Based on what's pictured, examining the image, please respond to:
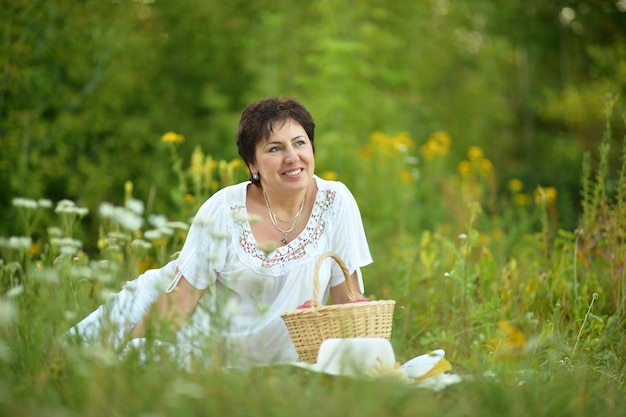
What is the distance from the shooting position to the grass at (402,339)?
2193mm

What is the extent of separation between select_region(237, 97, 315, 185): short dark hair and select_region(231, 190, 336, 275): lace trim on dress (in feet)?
0.96

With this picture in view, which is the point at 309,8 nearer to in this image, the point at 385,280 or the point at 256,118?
the point at 385,280

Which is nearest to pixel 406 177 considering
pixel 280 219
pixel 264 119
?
pixel 280 219

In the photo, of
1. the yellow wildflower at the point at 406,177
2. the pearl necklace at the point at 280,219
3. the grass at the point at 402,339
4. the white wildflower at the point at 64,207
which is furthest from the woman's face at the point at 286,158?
the yellow wildflower at the point at 406,177

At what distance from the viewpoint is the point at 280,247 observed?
3.54 m

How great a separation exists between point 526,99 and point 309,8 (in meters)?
4.55

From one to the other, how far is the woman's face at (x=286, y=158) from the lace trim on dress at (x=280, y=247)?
0.67 feet

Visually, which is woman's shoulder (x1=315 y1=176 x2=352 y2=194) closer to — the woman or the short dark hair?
the woman

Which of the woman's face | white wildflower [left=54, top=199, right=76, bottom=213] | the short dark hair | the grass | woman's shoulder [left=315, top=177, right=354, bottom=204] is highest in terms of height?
the short dark hair

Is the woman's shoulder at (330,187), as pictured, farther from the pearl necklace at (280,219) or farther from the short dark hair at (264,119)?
the short dark hair at (264,119)

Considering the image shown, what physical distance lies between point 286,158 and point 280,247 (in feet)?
1.34

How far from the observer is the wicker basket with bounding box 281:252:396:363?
3006mm

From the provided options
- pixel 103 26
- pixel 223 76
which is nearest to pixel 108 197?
pixel 103 26

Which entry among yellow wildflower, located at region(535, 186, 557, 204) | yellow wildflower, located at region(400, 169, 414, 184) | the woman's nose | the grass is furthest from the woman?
yellow wildflower, located at region(400, 169, 414, 184)
